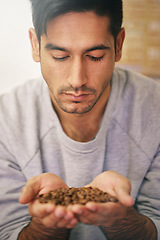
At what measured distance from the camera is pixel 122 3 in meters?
0.48

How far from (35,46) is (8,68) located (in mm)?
81

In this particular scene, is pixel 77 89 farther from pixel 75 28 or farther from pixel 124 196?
pixel 124 196

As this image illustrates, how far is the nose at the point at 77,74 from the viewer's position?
16.7 inches

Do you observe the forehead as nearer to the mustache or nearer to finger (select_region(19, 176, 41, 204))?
the mustache

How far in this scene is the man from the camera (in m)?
0.42

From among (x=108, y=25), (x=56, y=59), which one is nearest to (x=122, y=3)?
(x=108, y=25)

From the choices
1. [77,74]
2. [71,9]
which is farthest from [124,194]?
[71,9]

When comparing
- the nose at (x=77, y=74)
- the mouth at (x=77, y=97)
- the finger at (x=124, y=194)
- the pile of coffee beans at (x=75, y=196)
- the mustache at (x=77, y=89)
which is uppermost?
the nose at (x=77, y=74)

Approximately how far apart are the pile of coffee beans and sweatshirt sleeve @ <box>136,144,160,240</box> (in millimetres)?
148

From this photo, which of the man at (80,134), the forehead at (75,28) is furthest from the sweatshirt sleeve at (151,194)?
the forehead at (75,28)

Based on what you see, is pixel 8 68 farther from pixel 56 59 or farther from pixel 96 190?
pixel 96 190

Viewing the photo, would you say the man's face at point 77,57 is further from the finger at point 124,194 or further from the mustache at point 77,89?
the finger at point 124,194

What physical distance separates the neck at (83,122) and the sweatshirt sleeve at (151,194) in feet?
0.53

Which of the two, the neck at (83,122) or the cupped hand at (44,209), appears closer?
the cupped hand at (44,209)
